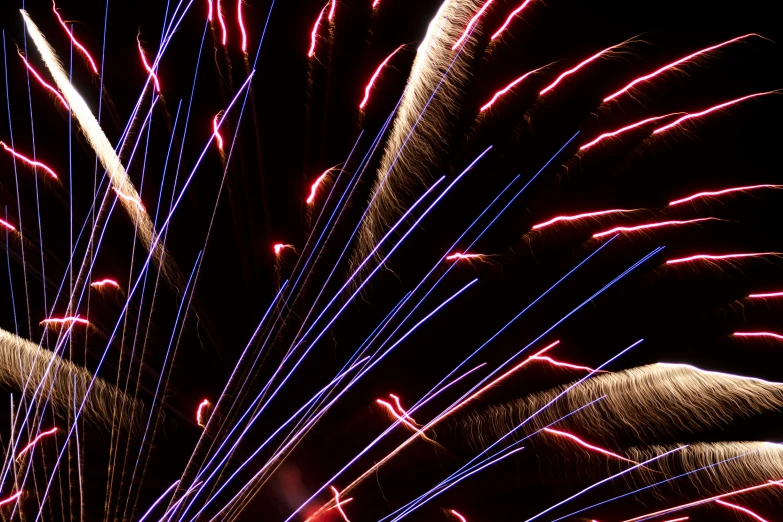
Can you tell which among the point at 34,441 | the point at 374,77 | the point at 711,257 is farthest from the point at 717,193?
the point at 34,441

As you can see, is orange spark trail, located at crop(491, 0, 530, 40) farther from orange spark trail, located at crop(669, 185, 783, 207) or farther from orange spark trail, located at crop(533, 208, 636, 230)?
orange spark trail, located at crop(669, 185, 783, 207)

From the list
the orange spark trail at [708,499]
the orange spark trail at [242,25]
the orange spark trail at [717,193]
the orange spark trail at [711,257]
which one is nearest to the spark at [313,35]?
the orange spark trail at [242,25]

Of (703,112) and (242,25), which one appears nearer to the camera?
(703,112)

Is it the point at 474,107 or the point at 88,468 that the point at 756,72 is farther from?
the point at 88,468

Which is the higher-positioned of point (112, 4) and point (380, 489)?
point (112, 4)

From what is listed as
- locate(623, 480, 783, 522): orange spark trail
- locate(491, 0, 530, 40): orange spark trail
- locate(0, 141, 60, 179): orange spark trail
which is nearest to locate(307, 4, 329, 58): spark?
locate(491, 0, 530, 40): orange spark trail

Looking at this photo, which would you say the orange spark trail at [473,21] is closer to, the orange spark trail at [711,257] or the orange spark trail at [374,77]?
the orange spark trail at [374,77]

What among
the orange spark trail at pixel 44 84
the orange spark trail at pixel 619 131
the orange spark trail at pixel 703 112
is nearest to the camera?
the orange spark trail at pixel 703 112

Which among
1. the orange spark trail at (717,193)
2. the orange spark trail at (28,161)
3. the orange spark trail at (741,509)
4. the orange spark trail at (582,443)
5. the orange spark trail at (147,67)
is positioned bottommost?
the orange spark trail at (741,509)

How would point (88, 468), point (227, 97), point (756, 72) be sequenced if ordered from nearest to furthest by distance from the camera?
point (756, 72) < point (227, 97) < point (88, 468)

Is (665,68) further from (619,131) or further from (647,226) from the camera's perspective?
(647,226)

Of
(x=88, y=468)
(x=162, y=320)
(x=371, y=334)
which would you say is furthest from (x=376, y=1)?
(x=88, y=468)
